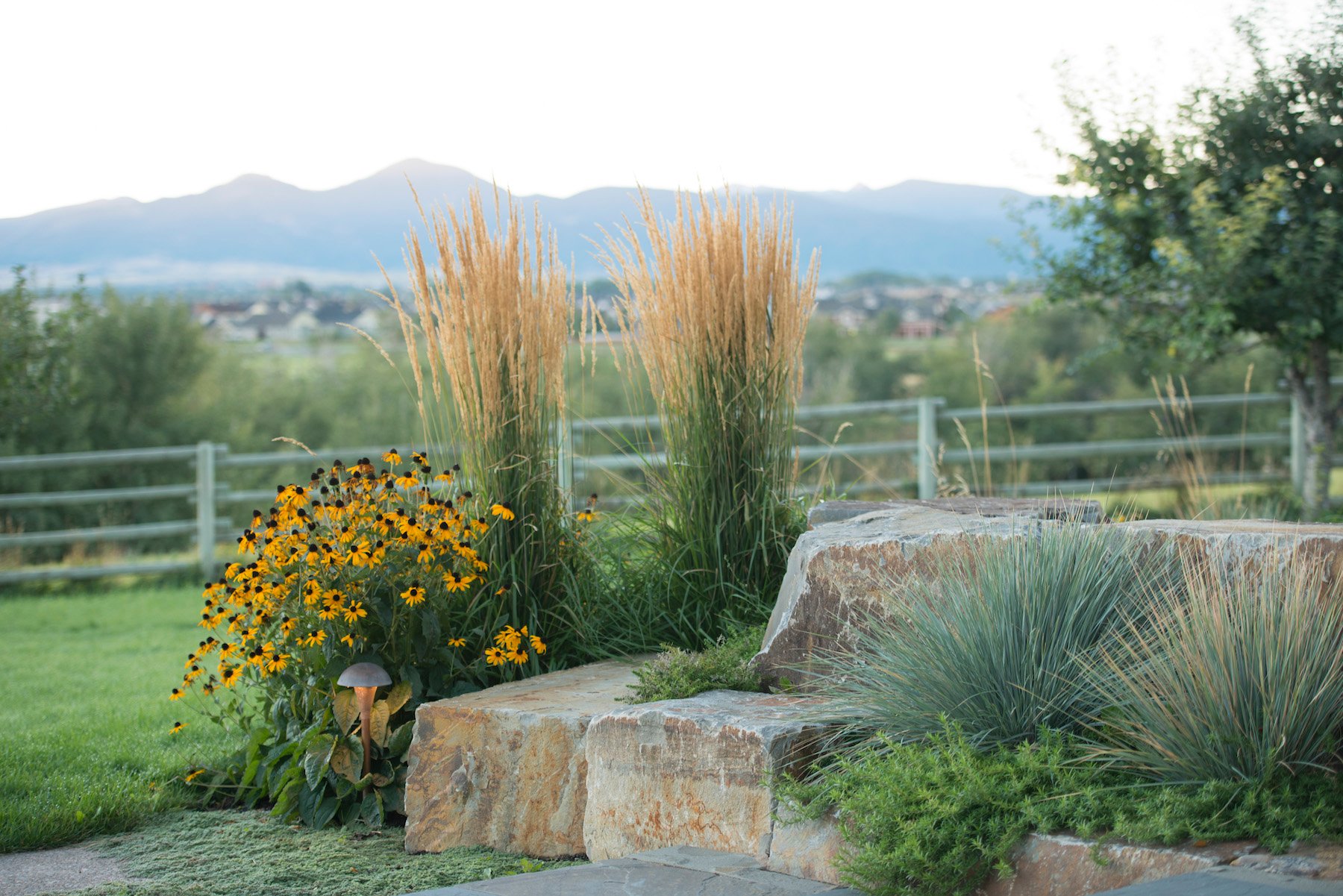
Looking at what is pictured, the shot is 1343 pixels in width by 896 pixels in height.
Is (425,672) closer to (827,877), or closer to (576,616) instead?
(576,616)

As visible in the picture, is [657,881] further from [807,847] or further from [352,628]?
[352,628]

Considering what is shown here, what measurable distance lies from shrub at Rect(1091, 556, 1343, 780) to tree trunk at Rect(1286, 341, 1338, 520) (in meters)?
5.20

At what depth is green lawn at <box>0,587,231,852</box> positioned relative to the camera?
3305 mm

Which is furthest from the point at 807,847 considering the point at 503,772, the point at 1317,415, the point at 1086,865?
the point at 1317,415

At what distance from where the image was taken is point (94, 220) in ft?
82.3

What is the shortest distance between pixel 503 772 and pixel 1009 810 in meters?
1.47

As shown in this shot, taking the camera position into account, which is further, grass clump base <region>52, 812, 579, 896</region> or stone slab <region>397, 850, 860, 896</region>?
grass clump base <region>52, 812, 579, 896</region>

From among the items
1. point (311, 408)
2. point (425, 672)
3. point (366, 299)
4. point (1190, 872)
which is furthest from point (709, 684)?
point (366, 299)

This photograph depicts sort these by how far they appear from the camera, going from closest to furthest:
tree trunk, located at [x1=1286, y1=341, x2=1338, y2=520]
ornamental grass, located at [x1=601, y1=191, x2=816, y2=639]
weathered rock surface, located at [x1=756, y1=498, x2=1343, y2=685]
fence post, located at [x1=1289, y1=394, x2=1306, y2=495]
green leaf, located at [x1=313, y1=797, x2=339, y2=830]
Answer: weathered rock surface, located at [x1=756, y1=498, x2=1343, y2=685] → green leaf, located at [x1=313, y1=797, x2=339, y2=830] → ornamental grass, located at [x1=601, y1=191, x2=816, y2=639] → tree trunk, located at [x1=1286, y1=341, x2=1338, y2=520] → fence post, located at [x1=1289, y1=394, x2=1306, y2=495]

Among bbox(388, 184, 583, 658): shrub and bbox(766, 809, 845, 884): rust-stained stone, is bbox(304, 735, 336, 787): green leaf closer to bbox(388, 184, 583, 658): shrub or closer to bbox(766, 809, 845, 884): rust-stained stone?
bbox(388, 184, 583, 658): shrub

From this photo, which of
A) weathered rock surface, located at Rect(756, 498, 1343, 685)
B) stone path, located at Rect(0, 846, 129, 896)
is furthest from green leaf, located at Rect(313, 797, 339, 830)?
weathered rock surface, located at Rect(756, 498, 1343, 685)

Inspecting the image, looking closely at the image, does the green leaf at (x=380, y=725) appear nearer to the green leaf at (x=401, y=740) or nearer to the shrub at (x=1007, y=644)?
the green leaf at (x=401, y=740)

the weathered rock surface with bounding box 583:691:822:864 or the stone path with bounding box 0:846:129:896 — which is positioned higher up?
the weathered rock surface with bounding box 583:691:822:864

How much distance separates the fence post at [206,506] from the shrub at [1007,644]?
267 inches
